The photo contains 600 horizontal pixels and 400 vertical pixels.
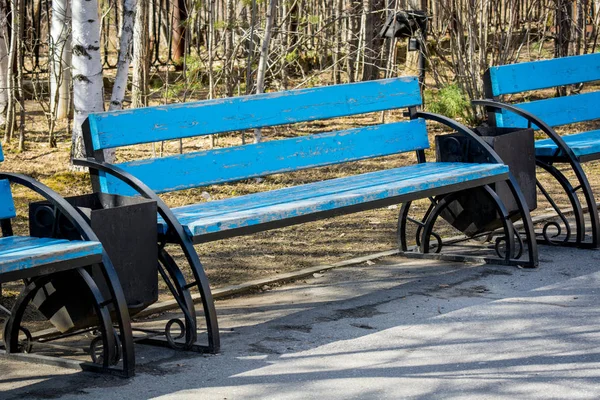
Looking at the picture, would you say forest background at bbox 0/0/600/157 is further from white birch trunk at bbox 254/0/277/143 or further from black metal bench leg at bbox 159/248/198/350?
black metal bench leg at bbox 159/248/198/350

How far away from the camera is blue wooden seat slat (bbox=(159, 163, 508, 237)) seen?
436cm

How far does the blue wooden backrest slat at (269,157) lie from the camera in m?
4.75

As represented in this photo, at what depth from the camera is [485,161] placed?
572 cm

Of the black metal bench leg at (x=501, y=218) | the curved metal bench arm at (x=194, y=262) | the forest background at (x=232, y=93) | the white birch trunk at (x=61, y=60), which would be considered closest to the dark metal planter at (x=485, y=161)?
the black metal bench leg at (x=501, y=218)

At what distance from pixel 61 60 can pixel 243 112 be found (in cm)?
529

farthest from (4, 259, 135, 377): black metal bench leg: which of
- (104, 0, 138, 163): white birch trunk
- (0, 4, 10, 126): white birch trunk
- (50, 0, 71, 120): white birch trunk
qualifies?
(0, 4, 10, 126): white birch trunk

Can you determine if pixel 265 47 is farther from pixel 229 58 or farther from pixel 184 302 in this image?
pixel 184 302

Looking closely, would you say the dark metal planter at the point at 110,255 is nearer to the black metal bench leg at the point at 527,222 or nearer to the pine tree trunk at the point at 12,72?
the black metal bench leg at the point at 527,222

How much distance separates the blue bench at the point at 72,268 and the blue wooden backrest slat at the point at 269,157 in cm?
61

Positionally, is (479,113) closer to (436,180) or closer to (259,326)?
(436,180)

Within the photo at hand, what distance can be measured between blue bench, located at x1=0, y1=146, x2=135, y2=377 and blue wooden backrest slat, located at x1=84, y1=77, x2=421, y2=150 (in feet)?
1.94

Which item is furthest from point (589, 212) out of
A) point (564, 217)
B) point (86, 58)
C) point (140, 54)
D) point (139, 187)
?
point (140, 54)

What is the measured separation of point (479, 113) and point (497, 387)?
8105 mm

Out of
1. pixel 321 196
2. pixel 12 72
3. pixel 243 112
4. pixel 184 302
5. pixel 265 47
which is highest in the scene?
pixel 265 47
